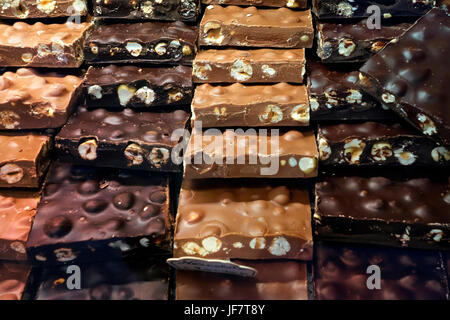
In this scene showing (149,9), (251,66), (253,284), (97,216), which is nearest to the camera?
(253,284)

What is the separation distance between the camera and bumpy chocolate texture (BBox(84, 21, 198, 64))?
1739mm

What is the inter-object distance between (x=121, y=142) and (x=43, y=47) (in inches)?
23.4

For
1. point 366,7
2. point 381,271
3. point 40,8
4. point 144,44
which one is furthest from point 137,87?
point 381,271

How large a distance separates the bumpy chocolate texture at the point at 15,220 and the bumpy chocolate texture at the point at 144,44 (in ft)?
2.12

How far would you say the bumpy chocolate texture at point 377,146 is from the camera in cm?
155

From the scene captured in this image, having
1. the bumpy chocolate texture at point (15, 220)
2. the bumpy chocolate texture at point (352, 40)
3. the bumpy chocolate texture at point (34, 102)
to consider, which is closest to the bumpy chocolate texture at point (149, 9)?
the bumpy chocolate texture at point (34, 102)

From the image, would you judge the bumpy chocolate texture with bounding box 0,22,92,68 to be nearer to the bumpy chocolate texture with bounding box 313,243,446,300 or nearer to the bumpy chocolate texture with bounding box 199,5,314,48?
the bumpy chocolate texture with bounding box 199,5,314,48

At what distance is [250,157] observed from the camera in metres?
1.53

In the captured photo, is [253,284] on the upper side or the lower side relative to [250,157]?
lower

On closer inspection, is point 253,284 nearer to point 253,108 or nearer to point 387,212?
point 387,212

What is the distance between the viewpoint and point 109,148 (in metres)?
1.63

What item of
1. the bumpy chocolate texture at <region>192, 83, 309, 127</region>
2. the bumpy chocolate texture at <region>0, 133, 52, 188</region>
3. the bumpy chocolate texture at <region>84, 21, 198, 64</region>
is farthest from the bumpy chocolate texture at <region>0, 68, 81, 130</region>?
the bumpy chocolate texture at <region>192, 83, 309, 127</region>

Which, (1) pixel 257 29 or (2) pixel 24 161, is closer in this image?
(2) pixel 24 161
